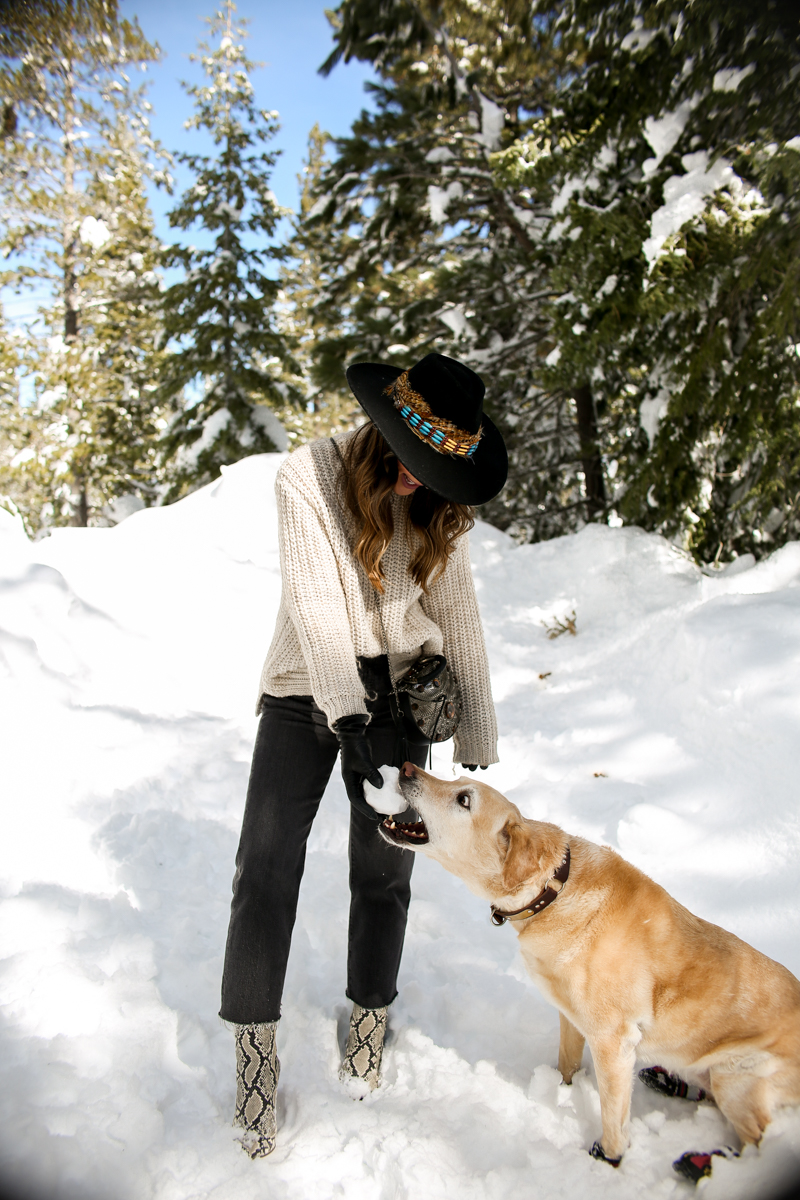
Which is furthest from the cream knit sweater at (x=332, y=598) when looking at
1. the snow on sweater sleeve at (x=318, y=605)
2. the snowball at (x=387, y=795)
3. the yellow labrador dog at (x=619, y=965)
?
the yellow labrador dog at (x=619, y=965)

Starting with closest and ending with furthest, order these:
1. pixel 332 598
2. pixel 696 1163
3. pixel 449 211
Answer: pixel 696 1163
pixel 332 598
pixel 449 211

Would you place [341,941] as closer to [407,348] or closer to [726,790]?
[726,790]

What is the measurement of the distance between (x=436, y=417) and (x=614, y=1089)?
7.15 ft

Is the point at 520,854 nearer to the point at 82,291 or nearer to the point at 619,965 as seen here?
the point at 619,965

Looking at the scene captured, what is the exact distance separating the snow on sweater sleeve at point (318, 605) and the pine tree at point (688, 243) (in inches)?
177

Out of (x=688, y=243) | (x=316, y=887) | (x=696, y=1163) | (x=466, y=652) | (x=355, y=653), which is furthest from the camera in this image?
(x=688, y=243)

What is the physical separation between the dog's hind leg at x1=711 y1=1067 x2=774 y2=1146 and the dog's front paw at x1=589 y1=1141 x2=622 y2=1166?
0.36 meters

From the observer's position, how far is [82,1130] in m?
1.89

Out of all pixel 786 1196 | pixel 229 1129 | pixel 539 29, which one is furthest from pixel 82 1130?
pixel 539 29

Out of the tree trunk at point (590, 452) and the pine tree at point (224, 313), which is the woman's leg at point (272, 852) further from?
the pine tree at point (224, 313)

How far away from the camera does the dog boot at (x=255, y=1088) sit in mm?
2029

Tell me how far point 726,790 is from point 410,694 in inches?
103

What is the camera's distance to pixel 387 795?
2041 millimetres

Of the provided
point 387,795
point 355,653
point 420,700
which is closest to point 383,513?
point 355,653
